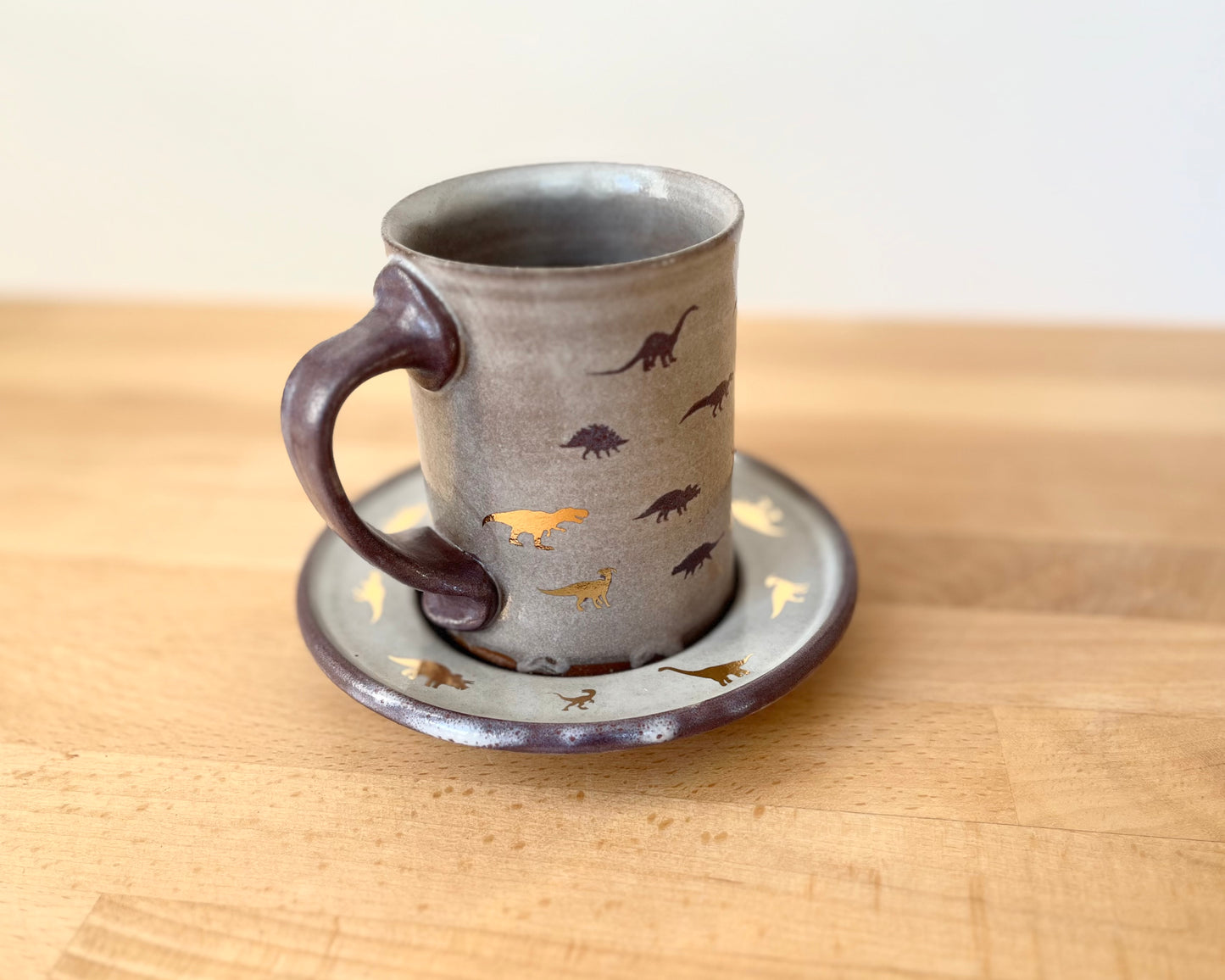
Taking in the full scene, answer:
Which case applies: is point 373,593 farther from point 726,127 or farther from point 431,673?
point 726,127

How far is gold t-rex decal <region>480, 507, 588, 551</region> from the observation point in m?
0.43

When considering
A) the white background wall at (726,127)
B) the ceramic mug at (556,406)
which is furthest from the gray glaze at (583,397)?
the white background wall at (726,127)

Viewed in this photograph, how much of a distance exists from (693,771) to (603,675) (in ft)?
0.20

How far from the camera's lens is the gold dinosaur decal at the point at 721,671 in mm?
450

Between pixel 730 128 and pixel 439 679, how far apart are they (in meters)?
0.71

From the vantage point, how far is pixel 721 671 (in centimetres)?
46

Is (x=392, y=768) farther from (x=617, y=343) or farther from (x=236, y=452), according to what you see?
(x=236, y=452)

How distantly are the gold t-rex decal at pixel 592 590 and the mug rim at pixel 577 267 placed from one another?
0.14 metres

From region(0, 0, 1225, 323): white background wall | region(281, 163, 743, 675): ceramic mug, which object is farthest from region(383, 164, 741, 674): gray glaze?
region(0, 0, 1225, 323): white background wall

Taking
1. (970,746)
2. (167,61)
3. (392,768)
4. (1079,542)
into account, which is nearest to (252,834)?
(392,768)

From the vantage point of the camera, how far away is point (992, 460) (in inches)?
28.6

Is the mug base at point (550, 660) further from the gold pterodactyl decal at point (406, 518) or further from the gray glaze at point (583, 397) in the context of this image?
the gold pterodactyl decal at point (406, 518)

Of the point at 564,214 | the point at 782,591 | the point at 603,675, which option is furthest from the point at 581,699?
the point at 564,214

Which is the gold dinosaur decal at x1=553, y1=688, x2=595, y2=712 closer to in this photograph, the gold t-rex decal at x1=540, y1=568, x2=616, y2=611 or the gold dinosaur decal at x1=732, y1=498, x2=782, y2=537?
the gold t-rex decal at x1=540, y1=568, x2=616, y2=611
